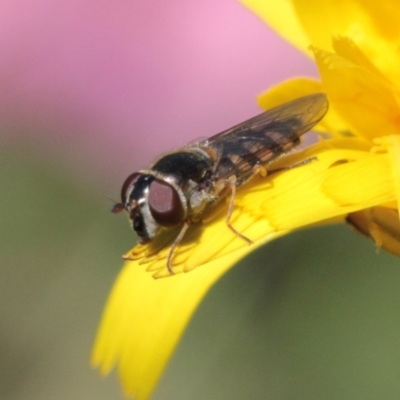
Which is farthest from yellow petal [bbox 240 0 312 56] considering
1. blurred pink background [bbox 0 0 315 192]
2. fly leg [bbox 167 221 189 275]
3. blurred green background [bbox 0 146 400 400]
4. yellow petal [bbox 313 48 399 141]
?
blurred pink background [bbox 0 0 315 192]

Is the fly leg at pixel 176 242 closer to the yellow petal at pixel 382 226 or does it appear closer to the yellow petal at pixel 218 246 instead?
the yellow petal at pixel 218 246

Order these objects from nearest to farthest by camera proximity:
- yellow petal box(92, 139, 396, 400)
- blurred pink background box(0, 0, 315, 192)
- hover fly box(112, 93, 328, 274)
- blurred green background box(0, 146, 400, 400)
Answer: yellow petal box(92, 139, 396, 400), hover fly box(112, 93, 328, 274), blurred green background box(0, 146, 400, 400), blurred pink background box(0, 0, 315, 192)

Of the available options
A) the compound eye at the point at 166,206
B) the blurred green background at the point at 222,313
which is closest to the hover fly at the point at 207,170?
the compound eye at the point at 166,206

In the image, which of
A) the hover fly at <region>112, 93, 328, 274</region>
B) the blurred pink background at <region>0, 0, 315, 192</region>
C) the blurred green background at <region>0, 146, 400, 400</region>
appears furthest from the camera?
the blurred pink background at <region>0, 0, 315, 192</region>

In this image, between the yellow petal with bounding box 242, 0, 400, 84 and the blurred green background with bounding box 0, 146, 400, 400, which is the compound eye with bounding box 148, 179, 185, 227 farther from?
the blurred green background with bounding box 0, 146, 400, 400

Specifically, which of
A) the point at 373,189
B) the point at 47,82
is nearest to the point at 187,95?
the point at 47,82
